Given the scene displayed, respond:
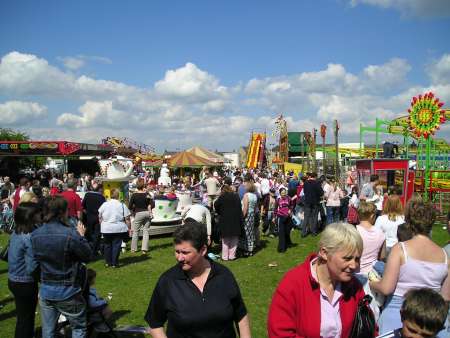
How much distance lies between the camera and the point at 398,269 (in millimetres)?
3002

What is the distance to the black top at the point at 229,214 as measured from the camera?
28.8 feet

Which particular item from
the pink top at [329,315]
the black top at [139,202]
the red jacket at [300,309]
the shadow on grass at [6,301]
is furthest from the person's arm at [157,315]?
the black top at [139,202]

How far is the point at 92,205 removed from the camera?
9227 mm

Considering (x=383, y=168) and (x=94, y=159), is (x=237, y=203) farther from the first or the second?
(x=94, y=159)

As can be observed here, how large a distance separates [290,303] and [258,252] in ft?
25.3

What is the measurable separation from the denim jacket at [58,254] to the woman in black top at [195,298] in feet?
4.46

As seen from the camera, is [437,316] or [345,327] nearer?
[437,316]

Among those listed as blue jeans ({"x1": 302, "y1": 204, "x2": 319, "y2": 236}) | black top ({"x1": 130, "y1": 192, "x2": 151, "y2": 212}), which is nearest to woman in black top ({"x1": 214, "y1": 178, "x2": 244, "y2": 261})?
black top ({"x1": 130, "y1": 192, "x2": 151, "y2": 212})

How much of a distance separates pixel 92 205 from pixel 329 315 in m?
7.79

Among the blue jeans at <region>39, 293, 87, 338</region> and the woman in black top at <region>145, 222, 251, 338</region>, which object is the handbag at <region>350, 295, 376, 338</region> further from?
the blue jeans at <region>39, 293, 87, 338</region>

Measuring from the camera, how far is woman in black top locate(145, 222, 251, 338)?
2.52 m

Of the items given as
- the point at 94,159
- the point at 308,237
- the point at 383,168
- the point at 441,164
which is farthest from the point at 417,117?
the point at 94,159

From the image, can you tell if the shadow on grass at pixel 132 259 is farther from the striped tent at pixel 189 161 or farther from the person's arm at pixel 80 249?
the striped tent at pixel 189 161

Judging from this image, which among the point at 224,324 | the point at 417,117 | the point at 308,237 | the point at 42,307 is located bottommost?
the point at 308,237
